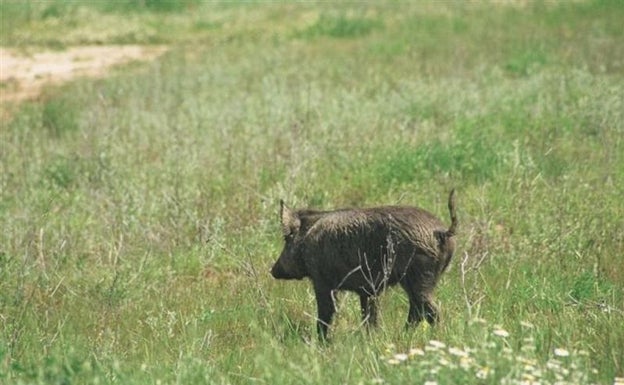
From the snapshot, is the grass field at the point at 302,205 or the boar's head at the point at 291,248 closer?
the grass field at the point at 302,205

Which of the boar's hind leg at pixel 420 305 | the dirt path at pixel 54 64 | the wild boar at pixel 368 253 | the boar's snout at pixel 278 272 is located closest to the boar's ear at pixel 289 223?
the wild boar at pixel 368 253

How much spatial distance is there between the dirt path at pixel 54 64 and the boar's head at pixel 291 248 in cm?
1090

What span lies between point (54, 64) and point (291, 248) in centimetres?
1496

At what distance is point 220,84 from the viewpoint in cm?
1589

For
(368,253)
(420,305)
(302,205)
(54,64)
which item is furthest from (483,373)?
(54,64)

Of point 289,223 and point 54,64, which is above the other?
point 289,223

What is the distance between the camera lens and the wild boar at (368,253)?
5.72 metres

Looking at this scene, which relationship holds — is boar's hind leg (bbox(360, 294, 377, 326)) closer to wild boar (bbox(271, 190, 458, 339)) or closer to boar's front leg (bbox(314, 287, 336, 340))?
wild boar (bbox(271, 190, 458, 339))

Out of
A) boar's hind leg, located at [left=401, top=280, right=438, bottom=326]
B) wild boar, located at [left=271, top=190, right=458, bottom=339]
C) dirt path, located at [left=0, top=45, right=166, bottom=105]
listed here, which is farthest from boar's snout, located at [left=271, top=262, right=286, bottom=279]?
dirt path, located at [left=0, top=45, right=166, bottom=105]

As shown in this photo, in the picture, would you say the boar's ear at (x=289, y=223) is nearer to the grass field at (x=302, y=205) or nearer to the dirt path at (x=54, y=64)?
the grass field at (x=302, y=205)

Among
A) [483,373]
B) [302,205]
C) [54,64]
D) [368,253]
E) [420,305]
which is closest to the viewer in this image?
[483,373]

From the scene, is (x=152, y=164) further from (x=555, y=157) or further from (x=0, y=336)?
(x=0, y=336)

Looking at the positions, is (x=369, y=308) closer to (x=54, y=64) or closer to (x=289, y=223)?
(x=289, y=223)

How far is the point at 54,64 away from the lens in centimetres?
2009
